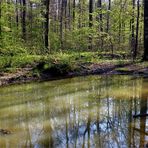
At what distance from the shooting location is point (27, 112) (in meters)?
8.50

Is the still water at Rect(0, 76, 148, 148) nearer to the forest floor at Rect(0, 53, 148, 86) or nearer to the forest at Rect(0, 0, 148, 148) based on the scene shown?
the forest at Rect(0, 0, 148, 148)

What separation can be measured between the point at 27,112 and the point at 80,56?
10441mm

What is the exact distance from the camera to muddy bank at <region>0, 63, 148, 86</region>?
13.2 m

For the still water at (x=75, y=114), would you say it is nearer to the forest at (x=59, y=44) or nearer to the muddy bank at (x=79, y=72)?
the muddy bank at (x=79, y=72)

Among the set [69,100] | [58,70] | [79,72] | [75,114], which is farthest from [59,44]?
[75,114]

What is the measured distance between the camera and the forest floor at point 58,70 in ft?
44.2

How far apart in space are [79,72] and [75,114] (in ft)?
22.9

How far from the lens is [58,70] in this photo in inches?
567

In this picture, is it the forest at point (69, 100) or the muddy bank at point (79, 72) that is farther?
the muddy bank at point (79, 72)

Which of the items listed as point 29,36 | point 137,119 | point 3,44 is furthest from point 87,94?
point 29,36

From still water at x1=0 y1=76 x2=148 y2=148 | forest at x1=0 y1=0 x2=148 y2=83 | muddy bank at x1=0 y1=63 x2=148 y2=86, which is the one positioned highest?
forest at x1=0 y1=0 x2=148 y2=83

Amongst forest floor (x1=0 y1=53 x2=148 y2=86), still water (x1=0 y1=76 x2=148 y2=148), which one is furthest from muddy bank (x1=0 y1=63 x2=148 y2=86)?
still water (x1=0 y1=76 x2=148 y2=148)

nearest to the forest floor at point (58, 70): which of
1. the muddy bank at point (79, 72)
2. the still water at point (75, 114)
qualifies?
the muddy bank at point (79, 72)

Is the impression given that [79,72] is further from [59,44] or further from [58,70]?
[59,44]
